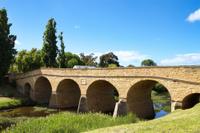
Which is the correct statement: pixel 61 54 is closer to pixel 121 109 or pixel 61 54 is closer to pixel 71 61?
pixel 71 61

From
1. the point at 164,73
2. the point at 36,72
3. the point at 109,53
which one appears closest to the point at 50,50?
the point at 36,72

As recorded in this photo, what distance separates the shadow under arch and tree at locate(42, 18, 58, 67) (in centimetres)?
2333

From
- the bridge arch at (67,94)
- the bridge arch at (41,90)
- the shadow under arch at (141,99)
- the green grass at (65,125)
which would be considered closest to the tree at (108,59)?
the bridge arch at (41,90)

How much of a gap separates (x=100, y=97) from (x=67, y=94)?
22.0 ft

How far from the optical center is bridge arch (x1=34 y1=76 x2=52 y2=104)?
4225 cm

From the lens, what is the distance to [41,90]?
4328 cm

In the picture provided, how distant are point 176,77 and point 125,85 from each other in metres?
6.17

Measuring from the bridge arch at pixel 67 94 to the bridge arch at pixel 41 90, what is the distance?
18.8 ft

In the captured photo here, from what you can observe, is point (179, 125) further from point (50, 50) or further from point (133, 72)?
point (50, 50)

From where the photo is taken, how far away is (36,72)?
Answer: 135 ft

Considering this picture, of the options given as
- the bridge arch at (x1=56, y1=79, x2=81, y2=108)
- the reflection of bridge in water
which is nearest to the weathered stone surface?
the reflection of bridge in water

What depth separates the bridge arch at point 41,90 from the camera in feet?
139

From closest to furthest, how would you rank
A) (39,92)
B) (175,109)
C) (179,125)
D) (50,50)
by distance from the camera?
(179,125), (175,109), (39,92), (50,50)

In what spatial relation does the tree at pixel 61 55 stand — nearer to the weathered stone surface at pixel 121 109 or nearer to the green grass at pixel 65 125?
the weathered stone surface at pixel 121 109
